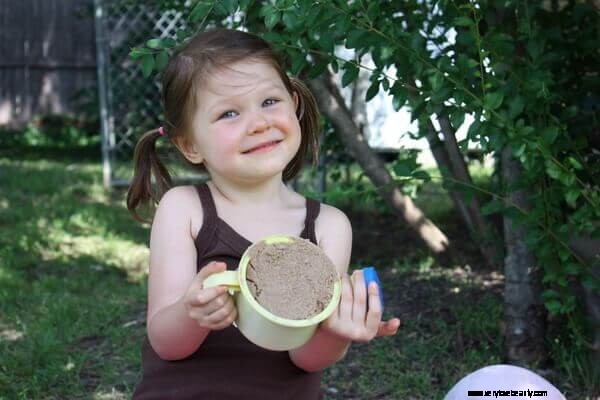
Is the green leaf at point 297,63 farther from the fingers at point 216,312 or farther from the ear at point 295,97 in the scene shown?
the fingers at point 216,312

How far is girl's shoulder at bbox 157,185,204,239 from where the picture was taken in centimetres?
181

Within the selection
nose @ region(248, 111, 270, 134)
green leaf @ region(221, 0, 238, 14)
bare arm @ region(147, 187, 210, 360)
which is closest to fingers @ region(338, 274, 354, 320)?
bare arm @ region(147, 187, 210, 360)

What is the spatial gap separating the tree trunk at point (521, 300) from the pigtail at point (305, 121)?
96cm

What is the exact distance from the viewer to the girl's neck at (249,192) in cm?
186

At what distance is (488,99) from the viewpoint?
7.27ft

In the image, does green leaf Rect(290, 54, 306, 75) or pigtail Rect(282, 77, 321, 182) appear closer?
pigtail Rect(282, 77, 321, 182)

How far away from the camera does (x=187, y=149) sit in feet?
6.19

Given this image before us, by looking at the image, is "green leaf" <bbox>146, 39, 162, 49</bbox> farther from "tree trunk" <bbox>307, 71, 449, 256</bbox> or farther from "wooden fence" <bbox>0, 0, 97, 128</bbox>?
"wooden fence" <bbox>0, 0, 97, 128</bbox>

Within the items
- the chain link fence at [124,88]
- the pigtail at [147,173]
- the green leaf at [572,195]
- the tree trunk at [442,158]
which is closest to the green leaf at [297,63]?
the pigtail at [147,173]

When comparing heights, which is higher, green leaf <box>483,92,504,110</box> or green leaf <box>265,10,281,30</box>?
green leaf <box>265,10,281,30</box>

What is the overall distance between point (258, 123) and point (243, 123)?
3 centimetres

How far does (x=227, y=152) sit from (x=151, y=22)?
6565 millimetres

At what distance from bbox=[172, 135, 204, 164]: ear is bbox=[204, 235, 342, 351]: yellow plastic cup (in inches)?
19.2

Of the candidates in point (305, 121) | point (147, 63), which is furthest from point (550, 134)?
point (147, 63)
